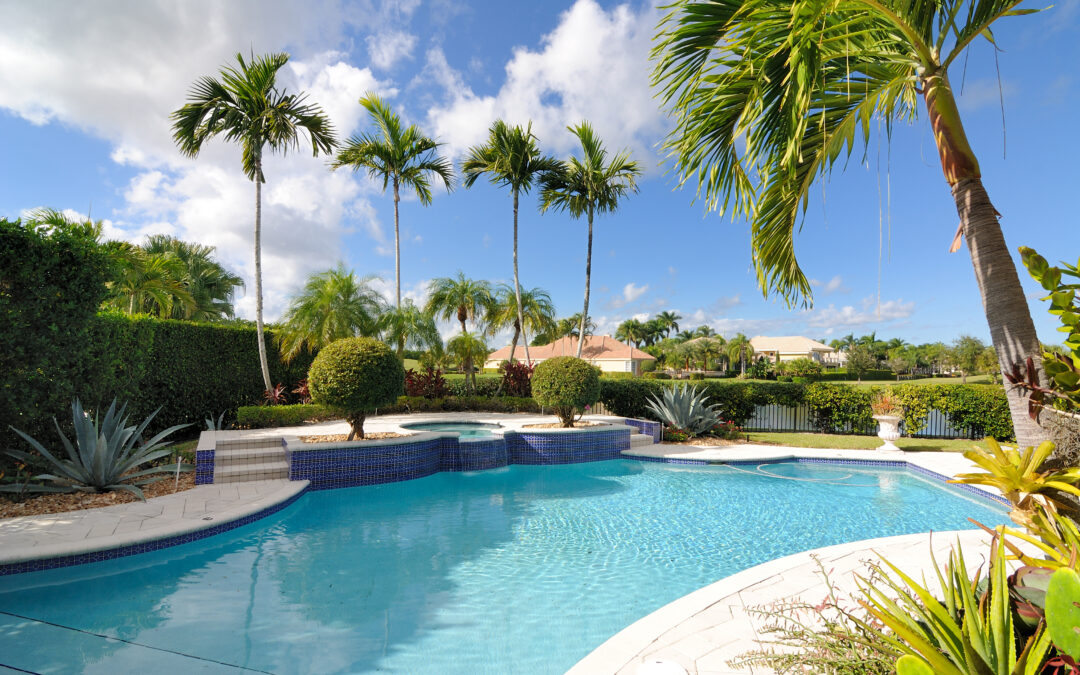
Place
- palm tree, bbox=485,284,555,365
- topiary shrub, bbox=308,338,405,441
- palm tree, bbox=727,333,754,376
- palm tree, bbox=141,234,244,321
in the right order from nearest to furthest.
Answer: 1. topiary shrub, bbox=308,338,405,441
2. palm tree, bbox=141,234,244,321
3. palm tree, bbox=485,284,555,365
4. palm tree, bbox=727,333,754,376

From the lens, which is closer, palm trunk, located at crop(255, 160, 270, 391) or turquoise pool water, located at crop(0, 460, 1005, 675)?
turquoise pool water, located at crop(0, 460, 1005, 675)

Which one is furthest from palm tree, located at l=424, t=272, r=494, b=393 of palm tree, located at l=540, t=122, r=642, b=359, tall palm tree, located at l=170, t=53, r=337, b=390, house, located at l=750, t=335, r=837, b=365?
house, located at l=750, t=335, r=837, b=365

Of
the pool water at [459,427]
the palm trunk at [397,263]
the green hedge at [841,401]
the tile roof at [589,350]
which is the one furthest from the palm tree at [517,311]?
the tile roof at [589,350]

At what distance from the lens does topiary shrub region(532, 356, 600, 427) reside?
35.0 ft

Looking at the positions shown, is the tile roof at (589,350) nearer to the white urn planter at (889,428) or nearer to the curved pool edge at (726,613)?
the white urn planter at (889,428)

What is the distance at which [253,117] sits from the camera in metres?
11.9

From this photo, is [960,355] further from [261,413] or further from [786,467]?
[261,413]

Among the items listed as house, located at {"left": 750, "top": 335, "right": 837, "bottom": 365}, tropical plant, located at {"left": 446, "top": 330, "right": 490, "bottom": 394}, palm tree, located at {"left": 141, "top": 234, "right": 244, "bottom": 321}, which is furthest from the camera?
house, located at {"left": 750, "top": 335, "right": 837, "bottom": 365}

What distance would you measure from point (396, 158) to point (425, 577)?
1503cm

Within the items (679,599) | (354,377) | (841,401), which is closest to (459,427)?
(354,377)

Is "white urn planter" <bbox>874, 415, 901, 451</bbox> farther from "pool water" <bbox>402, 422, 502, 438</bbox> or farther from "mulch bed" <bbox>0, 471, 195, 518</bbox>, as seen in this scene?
"mulch bed" <bbox>0, 471, 195, 518</bbox>

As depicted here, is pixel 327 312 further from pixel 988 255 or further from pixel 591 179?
pixel 988 255

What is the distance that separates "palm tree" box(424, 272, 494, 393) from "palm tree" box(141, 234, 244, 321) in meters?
8.21

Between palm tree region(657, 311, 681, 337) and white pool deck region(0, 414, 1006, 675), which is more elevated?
palm tree region(657, 311, 681, 337)
